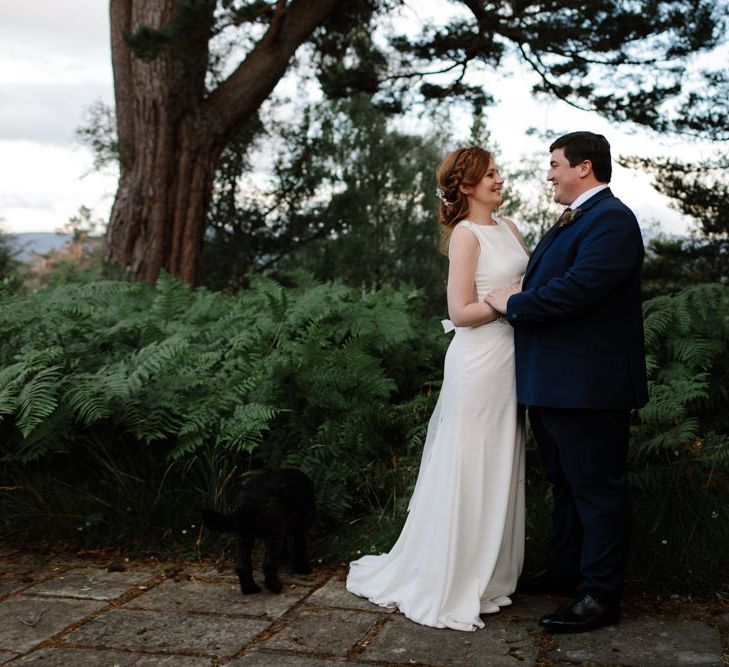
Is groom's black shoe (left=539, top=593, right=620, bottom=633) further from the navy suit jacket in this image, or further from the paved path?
the navy suit jacket

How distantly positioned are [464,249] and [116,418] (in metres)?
2.54

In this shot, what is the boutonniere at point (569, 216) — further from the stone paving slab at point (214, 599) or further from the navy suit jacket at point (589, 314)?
the stone paving slab at point (214, 599)

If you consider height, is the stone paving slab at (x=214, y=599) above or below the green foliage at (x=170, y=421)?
below

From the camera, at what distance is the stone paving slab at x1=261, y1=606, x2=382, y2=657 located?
142 inches

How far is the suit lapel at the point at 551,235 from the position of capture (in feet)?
12.4

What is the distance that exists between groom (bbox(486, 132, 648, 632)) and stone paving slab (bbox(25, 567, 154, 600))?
6.95 feet

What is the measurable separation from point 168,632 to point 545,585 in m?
1.80

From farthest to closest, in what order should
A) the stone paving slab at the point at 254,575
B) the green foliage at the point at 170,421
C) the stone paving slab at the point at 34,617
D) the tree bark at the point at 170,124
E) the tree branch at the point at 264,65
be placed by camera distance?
the tree branch at the point at 264,65 < the tree bark at the point at 170,124 < the green foliage at the point at 170,421 < the stone paving slab at the point at 254,575 < the stone paving slab at the point at 34,617

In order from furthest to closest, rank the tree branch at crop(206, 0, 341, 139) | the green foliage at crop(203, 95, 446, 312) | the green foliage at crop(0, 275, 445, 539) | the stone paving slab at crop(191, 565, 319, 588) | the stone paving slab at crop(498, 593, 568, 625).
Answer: the green foliage at crop(203, 95, 446, 312), the tree branch at crop(206, 0, 341, 139), the green foliage at crop(0, 275, 445, 539), the stone paving slab at crop(191, 565, 319, 588), the stone paving slab at crop(498, 593, 568, 625)

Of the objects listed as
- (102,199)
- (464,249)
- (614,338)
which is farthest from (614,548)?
(102,199)

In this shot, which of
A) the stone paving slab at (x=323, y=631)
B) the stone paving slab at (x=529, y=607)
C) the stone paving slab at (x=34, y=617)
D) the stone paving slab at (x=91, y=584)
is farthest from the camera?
the stone paving slab at (x=91, y=584)

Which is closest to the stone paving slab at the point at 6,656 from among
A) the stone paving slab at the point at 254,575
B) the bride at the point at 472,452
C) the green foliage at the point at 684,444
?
the stone paving slab at the point at 254,575

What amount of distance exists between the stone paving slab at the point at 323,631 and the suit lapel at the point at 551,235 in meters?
1.73

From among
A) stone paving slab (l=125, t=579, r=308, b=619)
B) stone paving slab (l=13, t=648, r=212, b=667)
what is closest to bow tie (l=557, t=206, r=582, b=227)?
stone paving slab (l=125, t=579, r=308, b=619)
